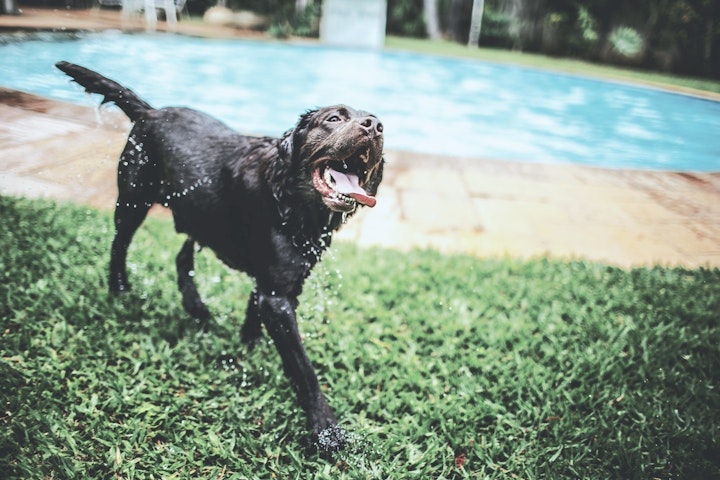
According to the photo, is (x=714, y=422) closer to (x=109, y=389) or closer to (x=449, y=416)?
(x=449, y=416)

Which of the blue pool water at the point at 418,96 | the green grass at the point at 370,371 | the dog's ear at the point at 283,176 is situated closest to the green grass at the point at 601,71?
the blue pool water at the point at 418,96

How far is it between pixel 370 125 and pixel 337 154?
0.59ft

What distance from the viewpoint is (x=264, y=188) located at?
91.3 inches

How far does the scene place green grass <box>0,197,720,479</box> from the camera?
2287mm

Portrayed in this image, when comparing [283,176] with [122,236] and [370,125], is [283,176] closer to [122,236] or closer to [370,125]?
[370,125]

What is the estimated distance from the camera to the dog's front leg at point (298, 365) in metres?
2.25

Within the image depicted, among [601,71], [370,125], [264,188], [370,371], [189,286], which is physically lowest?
[370,371]

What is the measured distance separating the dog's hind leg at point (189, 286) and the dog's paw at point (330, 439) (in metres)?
1.29

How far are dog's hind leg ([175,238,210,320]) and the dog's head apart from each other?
1367mm

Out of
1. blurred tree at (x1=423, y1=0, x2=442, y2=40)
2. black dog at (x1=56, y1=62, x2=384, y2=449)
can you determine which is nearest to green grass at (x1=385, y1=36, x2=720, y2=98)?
blurred tree at (x1=423, y1=0, x2=442, y2=40)

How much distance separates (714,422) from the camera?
2.60m

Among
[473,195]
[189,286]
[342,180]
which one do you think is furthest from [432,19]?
[342,180]

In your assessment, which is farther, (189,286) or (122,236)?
(189,286)

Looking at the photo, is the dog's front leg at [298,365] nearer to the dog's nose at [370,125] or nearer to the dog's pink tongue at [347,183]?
the dog's pink tongue at [347,183]
